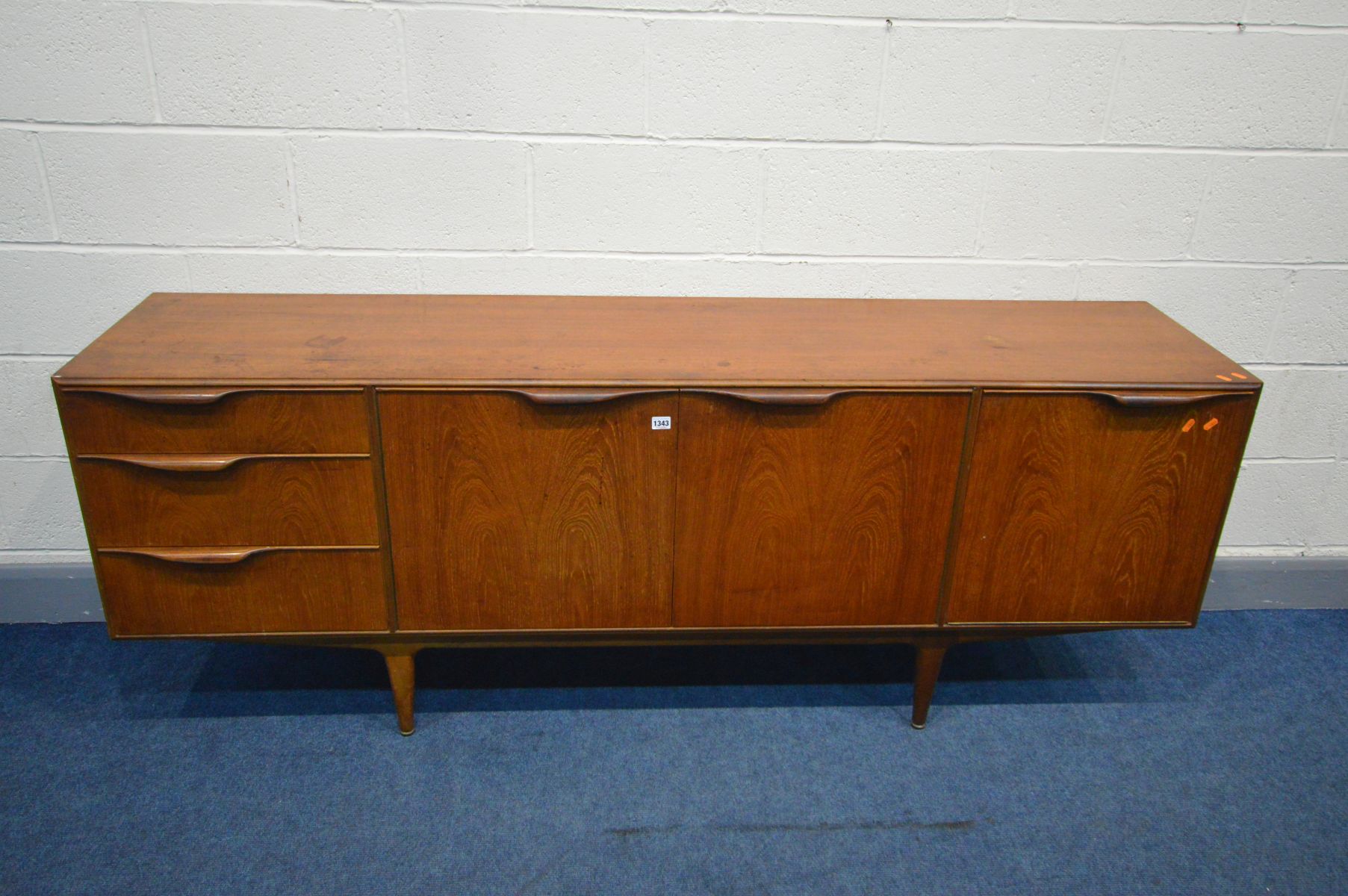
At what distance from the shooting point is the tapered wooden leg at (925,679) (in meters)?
1.82

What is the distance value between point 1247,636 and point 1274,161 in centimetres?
98

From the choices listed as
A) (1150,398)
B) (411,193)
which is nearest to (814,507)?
(1150,398)

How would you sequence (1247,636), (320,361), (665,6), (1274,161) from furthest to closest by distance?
(1247,636)
(1274,161)
(665,6)
(320,361)

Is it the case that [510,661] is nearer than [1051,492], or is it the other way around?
[1051,492]

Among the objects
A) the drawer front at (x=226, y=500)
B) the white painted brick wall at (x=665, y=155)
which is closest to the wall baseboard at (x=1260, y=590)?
the white painted brick wall at (x=665, y=155)

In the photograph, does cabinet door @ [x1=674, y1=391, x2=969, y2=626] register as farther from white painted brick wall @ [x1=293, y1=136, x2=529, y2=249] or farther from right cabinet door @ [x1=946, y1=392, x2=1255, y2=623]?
→ white painted brick wall @ [x1=293, y1=136, x2=529, y2=249]

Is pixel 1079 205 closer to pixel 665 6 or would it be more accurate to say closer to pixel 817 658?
pixel 665 6

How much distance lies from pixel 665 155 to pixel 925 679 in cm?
105

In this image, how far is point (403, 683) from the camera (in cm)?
180

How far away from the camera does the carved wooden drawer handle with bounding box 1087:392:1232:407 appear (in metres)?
1.55

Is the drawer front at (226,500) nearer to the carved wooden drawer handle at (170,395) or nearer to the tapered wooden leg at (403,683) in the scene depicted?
the carved wooden drawer handle at (170,395)

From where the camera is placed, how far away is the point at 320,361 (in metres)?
1.54

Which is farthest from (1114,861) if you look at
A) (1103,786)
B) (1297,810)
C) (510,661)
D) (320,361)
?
(320,361)

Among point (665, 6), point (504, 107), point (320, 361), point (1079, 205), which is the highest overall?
point (665, 6)
